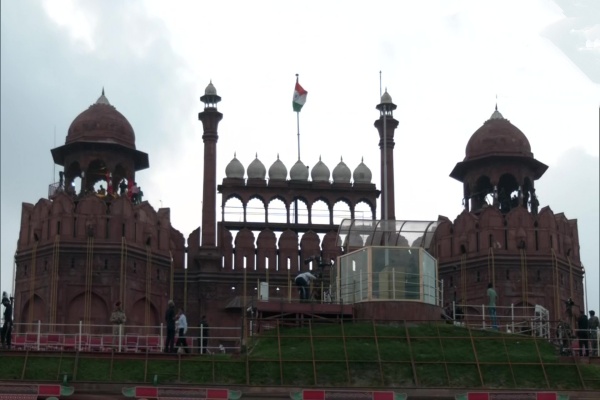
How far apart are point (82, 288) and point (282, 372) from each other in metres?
17.6

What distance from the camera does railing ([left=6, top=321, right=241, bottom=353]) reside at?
136 ft

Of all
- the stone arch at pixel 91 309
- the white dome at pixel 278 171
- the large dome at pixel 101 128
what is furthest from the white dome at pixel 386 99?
the stone arch at pixel 91 309

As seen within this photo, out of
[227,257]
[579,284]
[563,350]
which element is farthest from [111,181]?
[563,350]

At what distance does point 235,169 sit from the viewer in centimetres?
6378

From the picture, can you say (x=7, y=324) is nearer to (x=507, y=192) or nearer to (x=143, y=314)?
(x=143, y=314)

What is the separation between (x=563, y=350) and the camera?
42438 millimetres

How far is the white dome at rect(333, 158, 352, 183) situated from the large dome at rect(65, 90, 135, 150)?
30.8ft

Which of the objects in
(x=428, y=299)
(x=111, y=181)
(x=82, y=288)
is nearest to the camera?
(x=428, y=299)

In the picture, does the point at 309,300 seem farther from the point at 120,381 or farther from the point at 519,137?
the point at 519,137

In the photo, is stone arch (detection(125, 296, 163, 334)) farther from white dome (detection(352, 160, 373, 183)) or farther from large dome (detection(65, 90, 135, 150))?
white dome (detection(352, 160, 373, 183))

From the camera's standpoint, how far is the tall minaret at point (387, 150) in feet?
205

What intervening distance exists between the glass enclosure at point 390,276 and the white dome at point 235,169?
1781 cm

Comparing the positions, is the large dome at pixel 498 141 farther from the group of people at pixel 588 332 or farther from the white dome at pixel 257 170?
the group of people at pixel 588 332

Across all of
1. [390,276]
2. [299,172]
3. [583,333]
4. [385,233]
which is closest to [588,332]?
[583,333]
